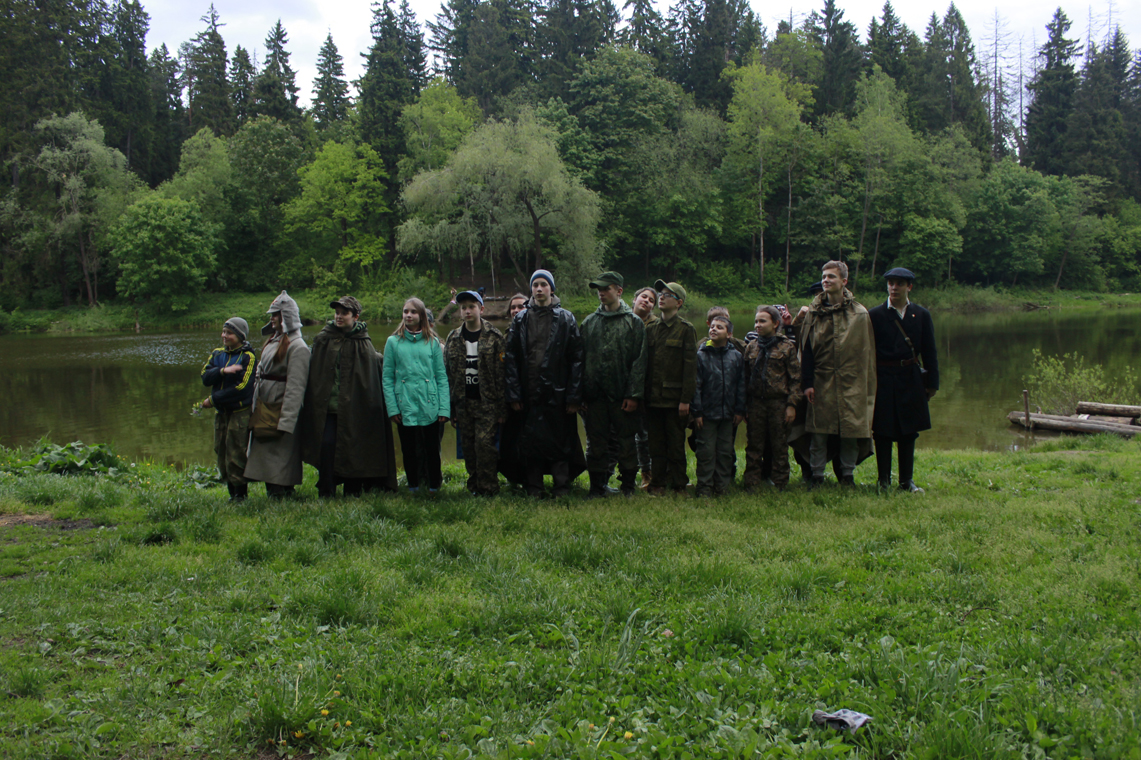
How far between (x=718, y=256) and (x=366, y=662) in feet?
178

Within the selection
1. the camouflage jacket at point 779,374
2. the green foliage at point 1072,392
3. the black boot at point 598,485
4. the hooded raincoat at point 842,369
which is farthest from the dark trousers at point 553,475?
the green foliage at point 1072,392

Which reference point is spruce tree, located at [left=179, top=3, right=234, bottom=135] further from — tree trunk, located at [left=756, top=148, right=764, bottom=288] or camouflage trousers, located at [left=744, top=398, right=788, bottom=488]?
camouflage trousers, located at [left=744, top=398, right=788, bottom=488]

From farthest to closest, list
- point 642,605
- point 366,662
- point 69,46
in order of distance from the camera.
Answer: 1. point 69,46
2. point 642,605
3. point 366,662

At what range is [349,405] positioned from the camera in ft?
23.0

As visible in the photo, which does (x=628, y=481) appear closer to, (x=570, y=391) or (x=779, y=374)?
(x=570, y=391)

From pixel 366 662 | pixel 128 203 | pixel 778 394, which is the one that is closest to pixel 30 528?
pixel 366 662

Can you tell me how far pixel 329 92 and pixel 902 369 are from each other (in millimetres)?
68233

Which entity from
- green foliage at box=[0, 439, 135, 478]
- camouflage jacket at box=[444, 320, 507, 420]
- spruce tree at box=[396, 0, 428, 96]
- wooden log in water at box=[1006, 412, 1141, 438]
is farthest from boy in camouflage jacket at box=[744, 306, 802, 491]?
spruce tree at box=[396, 0, 428, 96]

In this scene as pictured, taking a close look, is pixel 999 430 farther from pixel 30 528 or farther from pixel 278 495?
pixel 30 528

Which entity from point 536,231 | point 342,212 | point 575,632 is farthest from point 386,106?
point 575,632

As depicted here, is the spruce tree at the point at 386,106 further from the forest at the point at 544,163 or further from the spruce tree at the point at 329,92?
the spruce tree at the point at 329,92

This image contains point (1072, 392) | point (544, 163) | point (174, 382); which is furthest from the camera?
point (544, 163)

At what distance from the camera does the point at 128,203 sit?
45969 mm

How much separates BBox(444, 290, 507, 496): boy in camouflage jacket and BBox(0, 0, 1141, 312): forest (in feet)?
104
